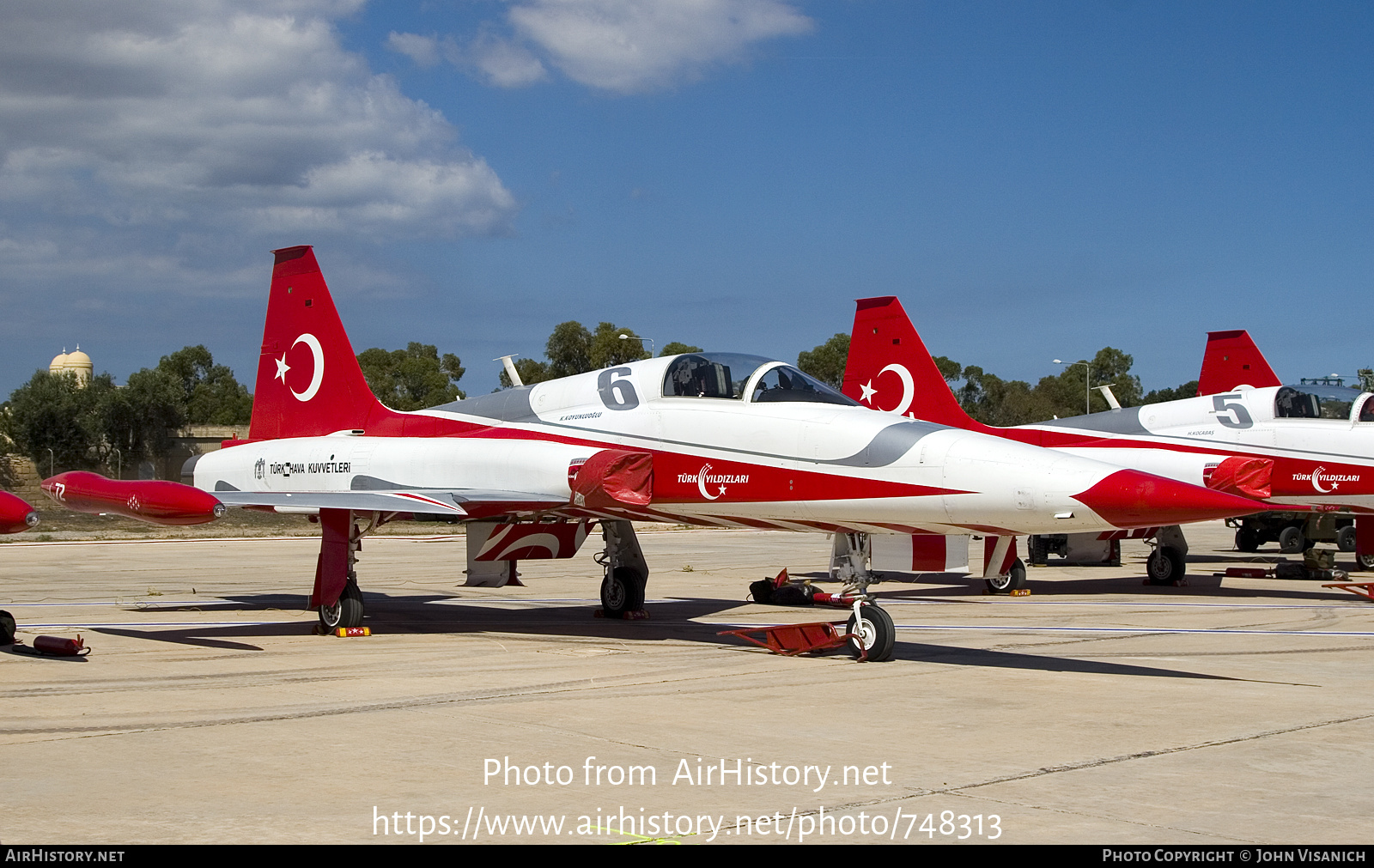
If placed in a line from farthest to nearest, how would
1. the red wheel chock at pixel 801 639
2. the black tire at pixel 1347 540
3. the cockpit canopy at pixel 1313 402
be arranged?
the black tire at pixel 1347 540 < the cockpit canopy at pixel 1313 402 < the red wheel chock at pixel 801 639

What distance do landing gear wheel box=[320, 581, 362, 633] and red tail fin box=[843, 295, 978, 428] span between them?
9.73 m

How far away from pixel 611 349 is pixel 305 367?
5498 cm

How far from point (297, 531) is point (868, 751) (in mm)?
35642

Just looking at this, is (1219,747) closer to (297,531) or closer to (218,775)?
(218,775)

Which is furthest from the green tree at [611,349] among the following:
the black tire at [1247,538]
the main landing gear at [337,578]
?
the main landing gear at [337,578]

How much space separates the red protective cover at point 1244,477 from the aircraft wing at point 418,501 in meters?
10.5

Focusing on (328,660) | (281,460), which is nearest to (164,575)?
Answer: (281,460)

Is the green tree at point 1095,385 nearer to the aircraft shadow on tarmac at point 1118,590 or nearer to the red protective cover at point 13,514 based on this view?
the aircraft shadow on tarmac at point 1118,590

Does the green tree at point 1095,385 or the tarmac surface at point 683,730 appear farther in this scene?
the green tree at point 1095,385

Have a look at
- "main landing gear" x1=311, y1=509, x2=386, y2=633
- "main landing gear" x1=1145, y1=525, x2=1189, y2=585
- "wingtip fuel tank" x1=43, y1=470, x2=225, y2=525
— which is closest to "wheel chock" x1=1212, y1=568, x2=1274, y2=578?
"main landing gear" x1=1145, y1=525, x2=1189, y2=585

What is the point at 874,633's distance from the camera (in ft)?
34.4

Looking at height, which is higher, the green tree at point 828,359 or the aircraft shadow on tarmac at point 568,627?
the green tree at point 828,359

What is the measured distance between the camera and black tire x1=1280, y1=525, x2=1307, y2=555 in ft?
95.1

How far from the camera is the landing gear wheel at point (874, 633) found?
10453mm
